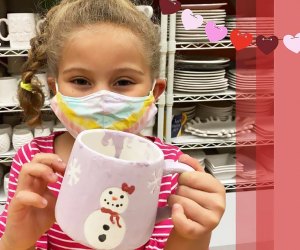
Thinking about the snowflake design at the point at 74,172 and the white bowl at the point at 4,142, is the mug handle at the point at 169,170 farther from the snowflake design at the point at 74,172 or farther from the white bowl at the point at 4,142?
the white bowl at the point at 4,142

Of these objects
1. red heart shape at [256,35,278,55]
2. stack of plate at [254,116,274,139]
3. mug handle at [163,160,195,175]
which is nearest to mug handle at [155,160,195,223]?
mug handle at [163,160,195,175]

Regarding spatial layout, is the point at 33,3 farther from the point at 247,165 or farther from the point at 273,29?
the point at 247,165

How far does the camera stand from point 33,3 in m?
2.16

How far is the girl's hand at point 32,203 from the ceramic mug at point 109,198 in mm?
60

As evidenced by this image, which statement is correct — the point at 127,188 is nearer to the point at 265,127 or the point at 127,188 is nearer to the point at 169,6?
the point at 169,6

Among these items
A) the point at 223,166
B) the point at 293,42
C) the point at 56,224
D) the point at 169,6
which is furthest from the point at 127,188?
the point at 223,166

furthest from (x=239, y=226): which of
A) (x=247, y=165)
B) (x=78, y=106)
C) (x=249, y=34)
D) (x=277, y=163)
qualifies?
(x=78, y=106)

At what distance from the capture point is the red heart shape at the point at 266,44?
1.89 metres

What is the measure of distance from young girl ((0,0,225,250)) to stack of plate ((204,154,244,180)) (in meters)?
1.38

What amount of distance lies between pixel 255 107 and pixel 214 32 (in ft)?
1.61

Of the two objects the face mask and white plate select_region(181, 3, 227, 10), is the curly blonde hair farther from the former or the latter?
white plate select_region(181, 3, 227, 10)

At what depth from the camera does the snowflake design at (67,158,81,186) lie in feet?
1.57

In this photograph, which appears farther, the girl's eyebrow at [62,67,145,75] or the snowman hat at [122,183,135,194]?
the girl's eyebrow at [62,67,145,75]

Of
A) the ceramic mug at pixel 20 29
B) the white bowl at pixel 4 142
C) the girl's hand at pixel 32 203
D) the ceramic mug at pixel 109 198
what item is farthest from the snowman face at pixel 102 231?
the white bowl at pixel 4 142
